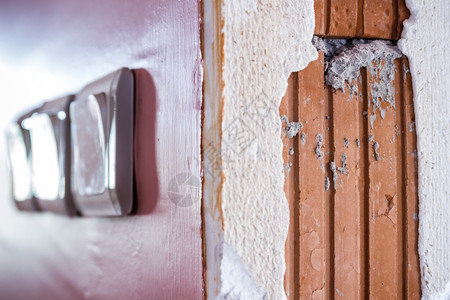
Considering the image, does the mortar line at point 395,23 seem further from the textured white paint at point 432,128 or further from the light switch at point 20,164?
the light switch at point 20,164

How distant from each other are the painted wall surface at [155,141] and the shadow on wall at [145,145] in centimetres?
1

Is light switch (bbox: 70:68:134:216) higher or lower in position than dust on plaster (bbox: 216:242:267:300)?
higher

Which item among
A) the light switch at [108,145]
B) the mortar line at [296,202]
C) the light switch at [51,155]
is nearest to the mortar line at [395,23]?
the mortar line at [296,202]

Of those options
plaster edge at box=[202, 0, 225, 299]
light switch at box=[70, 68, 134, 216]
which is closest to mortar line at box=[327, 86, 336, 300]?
plaster edge at box=[202, 0, 225, 299]

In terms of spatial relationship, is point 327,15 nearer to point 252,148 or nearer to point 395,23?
point 395,23

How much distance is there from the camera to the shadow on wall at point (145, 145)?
2.70 ft

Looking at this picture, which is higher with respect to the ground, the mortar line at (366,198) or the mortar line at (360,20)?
the mortar line at (360,20)

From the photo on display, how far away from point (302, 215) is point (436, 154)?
13.8 inches

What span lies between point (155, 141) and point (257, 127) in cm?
23

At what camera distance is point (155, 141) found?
814mm

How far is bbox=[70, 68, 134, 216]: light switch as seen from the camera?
860mm

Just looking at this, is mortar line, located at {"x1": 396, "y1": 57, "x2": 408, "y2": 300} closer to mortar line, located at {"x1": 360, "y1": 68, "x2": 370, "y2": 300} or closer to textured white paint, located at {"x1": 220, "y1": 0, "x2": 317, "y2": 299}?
mortar line, located at {"x1": 360, "y1": 68, "x2": 370, "y2": 300}

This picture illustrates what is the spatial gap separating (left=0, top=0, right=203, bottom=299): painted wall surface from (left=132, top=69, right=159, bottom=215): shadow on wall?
0.01m

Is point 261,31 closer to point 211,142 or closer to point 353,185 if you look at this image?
point 211,142
